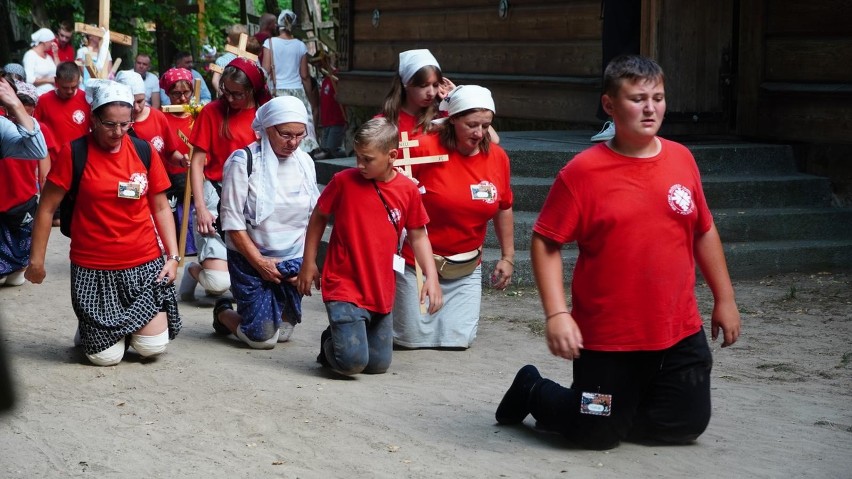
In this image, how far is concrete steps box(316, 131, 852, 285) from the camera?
29.0 ft

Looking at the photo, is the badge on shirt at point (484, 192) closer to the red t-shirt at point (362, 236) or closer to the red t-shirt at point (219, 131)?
the red t-shirt at point (362, 236)

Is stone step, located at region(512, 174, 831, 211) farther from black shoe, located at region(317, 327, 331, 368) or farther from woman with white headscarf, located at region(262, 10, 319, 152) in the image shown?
woman with white headscarf, located at region(262, 10, 319, 152)

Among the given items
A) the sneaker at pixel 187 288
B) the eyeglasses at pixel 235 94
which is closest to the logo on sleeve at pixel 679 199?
the eyeglasses at pixel 235 94

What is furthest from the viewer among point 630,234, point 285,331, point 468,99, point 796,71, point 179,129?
point 796,71

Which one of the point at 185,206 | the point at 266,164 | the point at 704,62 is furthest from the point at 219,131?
the point at 704,62

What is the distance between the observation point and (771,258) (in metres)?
8.88

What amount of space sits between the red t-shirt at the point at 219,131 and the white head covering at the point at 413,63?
4.35 feet

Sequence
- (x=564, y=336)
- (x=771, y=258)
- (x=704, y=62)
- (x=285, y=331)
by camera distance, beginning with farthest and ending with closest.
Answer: (x=704, y=62)
(x=771, y=258)
(x=285, y=331)
(x=564, y=336)

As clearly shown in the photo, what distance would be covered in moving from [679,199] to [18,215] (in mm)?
6339

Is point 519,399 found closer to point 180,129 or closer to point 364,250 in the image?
point 364,250

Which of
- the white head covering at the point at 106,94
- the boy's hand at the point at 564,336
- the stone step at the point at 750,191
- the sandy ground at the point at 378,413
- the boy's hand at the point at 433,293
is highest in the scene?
the white head covering at the point at 106,94

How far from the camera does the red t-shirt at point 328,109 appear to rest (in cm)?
1791

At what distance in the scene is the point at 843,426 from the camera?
4891 millimetres

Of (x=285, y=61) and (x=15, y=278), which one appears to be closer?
(x=15, y=278)
